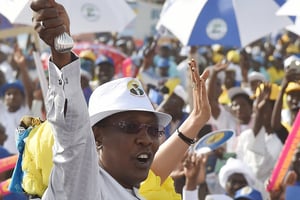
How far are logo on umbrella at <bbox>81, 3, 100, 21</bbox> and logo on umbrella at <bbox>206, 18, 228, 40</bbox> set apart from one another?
970 millimetres

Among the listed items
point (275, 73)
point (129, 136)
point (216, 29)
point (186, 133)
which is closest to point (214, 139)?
point (186, 133)

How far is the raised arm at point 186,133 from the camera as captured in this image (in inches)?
172

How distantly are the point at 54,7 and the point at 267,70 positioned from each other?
12.4m

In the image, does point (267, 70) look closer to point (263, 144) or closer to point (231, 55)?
point (231, 55)

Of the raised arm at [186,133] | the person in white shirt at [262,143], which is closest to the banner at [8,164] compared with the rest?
the raised arm at [186,133]

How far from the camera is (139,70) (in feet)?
35.8

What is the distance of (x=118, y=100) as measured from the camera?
3.54 metres

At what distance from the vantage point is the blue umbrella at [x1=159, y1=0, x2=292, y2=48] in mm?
7852

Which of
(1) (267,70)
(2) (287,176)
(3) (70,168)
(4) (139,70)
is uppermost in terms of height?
(3) (70,168)

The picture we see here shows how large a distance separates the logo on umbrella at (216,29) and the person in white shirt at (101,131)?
3.46 meters

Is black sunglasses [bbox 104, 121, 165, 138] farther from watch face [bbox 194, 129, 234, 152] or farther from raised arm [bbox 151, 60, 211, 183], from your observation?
watch face [bbox 194, 129, 234, 152]

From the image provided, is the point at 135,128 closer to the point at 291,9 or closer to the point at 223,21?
the point at 291,9

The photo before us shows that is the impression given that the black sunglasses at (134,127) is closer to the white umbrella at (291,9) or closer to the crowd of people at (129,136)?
the crowd of people at (129,136)

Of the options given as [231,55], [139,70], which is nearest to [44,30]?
[139,70]
